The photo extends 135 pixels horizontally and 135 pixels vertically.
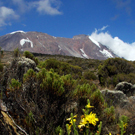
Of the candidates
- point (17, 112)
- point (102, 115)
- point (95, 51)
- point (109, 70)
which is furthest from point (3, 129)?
point (95, 51)

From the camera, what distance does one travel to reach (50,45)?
132875 mm

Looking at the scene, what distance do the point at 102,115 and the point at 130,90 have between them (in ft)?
15.1

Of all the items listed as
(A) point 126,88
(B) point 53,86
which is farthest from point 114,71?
(B) point 53,86

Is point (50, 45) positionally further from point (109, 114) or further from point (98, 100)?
point (109, 114)

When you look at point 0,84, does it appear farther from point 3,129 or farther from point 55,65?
point 55,65

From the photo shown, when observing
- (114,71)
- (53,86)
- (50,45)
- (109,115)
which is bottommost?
(109,115)

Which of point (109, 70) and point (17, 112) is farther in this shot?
point (109, 70)

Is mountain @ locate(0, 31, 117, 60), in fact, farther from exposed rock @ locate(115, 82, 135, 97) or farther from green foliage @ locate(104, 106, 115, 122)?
green foliage @ locate(104, 106, 115, 122)

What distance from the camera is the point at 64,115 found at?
2.21 metres

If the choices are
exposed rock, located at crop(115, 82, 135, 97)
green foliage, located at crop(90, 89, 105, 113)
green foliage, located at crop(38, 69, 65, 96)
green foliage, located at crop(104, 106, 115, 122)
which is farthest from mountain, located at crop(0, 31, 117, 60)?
green foliage, located at crop(104, 106, 115, 122)

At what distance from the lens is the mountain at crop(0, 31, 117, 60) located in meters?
122

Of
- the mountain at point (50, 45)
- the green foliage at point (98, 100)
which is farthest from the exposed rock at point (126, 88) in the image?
the mountain at point (50, 45)

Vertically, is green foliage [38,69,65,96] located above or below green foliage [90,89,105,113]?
above

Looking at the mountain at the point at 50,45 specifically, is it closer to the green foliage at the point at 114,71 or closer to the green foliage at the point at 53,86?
the green foliage at the point at 114,71
